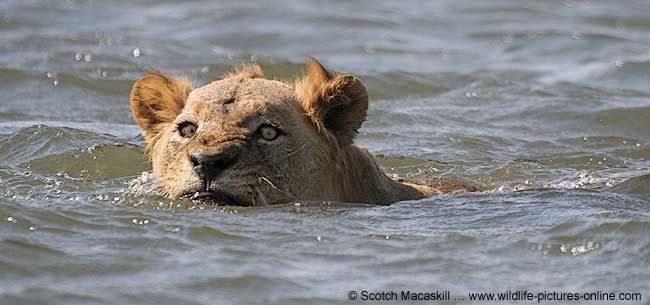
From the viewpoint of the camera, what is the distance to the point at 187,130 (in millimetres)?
8328

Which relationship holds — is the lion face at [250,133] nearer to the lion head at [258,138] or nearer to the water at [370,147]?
the lion head at [258,138]

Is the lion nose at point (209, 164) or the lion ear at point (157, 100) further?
the lion ear at point (157, 100)

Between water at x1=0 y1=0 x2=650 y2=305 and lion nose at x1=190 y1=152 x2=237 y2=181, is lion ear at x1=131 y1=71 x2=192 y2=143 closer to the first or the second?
water at x1=0 y1=0 x2=650 y2=305

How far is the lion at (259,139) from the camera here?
7.95 m

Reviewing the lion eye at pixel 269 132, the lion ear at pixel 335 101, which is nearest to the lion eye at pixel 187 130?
the lion eye at pixel 269 132

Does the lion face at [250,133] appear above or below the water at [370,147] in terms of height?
above

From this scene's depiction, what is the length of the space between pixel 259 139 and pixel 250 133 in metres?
0.07

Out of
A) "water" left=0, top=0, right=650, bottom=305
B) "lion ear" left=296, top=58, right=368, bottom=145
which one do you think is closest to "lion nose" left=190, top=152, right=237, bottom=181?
"water" left=0, top=0, right=650, bottom=305

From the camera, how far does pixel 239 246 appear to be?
26.1 feet

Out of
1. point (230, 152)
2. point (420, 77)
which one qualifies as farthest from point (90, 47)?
point (230, 152)

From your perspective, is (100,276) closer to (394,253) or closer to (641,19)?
(394,253)

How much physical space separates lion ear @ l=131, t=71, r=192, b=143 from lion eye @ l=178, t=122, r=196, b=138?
Result: 0.43 meters

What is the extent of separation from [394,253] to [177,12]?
1463 centimetres

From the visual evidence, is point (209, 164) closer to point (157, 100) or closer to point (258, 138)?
point (258, 138)
